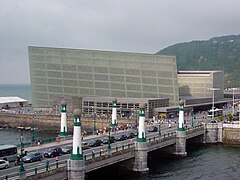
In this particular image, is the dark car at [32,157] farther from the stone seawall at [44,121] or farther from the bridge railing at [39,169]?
the stone seawall at [44,121]

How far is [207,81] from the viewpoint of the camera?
128 meters

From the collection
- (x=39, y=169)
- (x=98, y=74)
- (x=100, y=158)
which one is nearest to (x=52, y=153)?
(x=100, y=158)

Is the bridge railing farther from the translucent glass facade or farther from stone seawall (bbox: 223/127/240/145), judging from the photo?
the translucent glass facade

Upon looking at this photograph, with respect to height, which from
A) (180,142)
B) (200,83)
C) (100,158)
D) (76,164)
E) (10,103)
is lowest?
(180,142)

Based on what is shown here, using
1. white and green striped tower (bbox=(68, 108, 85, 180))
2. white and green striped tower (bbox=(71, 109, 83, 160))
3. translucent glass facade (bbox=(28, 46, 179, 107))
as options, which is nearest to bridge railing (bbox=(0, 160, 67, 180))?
white and green striped tower (bbox=(68, 108, 85, 180))

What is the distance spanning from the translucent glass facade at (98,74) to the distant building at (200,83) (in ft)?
66.6

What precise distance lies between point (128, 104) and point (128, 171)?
53.4m

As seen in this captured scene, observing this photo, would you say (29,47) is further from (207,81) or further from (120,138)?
(120,138)

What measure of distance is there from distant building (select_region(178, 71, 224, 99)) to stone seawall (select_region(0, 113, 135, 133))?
3920cm

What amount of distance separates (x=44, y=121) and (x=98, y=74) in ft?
71.6

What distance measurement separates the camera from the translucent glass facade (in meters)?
112

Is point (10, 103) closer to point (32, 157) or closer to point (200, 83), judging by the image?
point (200, 83)

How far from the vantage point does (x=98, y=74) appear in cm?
11975

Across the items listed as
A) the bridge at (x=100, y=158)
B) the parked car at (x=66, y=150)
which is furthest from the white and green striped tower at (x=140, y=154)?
the parked car at (x=66, y=150)
